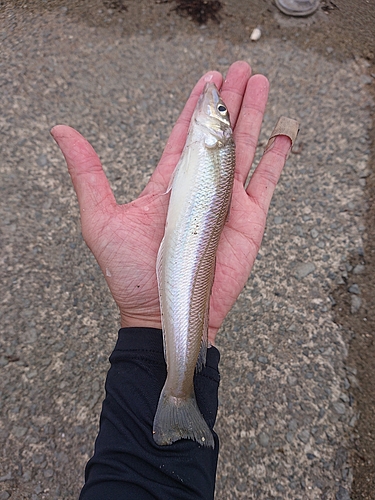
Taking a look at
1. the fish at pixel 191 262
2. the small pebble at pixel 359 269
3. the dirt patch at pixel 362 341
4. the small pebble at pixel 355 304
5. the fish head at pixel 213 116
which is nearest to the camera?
the fish at pixel 191 262

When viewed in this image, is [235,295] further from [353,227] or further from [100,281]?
[353,227]

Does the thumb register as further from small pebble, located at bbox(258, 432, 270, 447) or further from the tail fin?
small pebble, located at bbox(258, 432, 270, 447)

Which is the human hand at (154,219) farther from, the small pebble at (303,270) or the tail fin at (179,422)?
the small pebble at (303,270)

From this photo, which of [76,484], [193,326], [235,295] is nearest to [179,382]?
[193,326]

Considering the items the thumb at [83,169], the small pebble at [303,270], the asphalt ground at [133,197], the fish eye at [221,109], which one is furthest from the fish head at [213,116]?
the small pebble at [303,270]

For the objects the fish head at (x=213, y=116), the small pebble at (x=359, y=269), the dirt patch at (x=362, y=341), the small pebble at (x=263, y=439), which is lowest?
the small pebble at (x=263, y=439)

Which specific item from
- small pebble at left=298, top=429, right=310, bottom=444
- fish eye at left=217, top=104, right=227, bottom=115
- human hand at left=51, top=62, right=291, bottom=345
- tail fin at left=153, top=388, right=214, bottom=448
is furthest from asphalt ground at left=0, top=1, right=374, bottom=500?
fish eye at left=217, top=104, right=227, bottom=115

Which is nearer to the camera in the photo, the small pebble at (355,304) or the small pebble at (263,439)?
the small pebble at (263,439)

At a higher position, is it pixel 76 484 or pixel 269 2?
pixel 269 2
